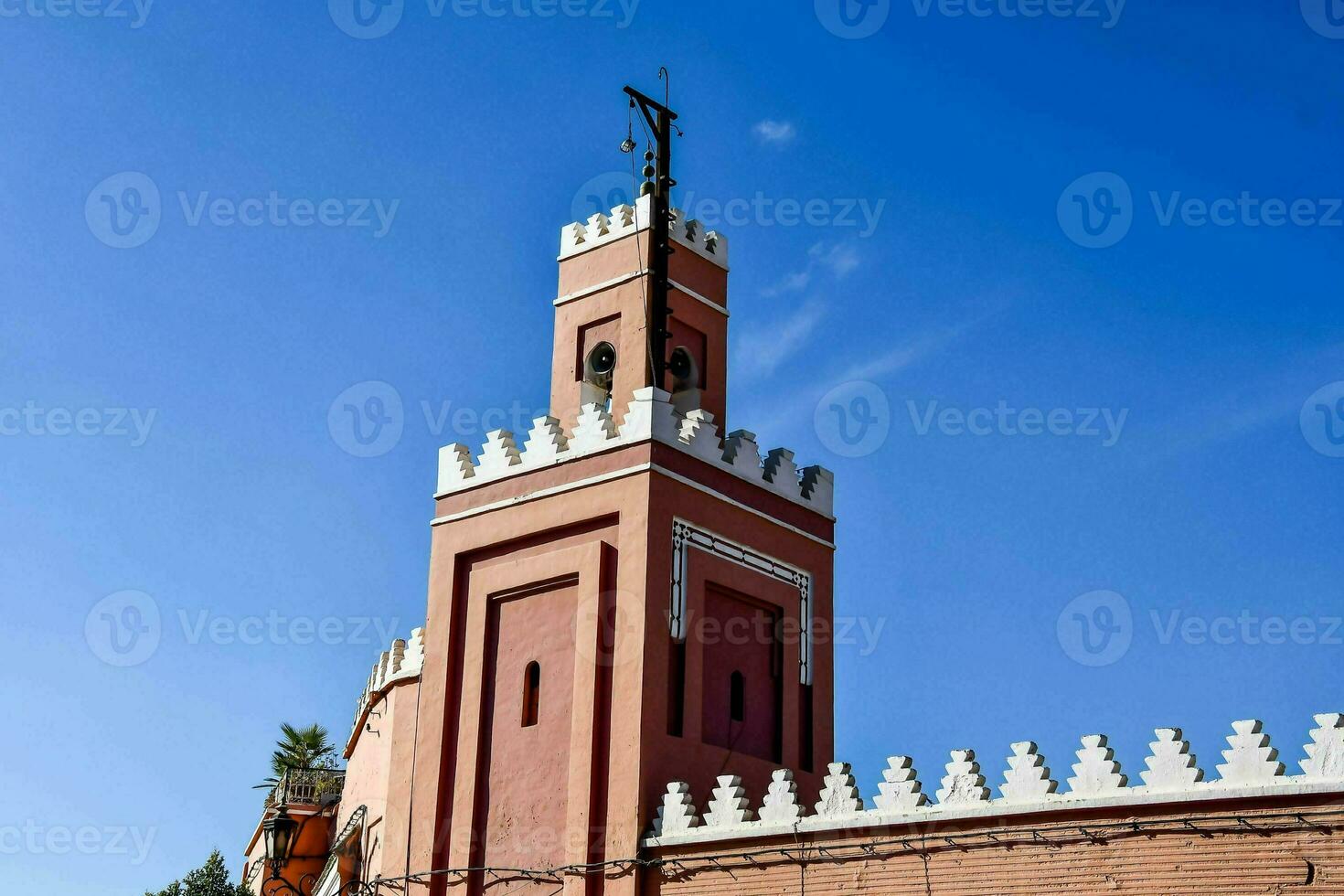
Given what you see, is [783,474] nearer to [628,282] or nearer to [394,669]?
[628,282]

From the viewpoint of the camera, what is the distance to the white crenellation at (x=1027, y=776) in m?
15.4

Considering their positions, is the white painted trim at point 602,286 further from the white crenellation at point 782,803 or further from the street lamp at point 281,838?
the street lamp at point 281,838

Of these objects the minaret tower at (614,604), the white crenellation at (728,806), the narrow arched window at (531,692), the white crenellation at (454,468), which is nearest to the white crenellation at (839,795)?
the white crenellation at (728,806)

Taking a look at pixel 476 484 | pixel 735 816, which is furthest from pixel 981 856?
pixel 476 484

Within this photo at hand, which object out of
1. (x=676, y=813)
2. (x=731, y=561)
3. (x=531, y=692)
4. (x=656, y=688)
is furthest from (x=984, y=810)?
(x=531, y=692)

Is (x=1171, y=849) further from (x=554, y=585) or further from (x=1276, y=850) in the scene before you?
(x=554, y=585)

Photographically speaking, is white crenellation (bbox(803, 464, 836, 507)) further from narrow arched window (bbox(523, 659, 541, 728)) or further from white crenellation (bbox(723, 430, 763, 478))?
narrow arched window (bbox(523, 659, 541, 728))

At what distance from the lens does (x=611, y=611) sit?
19500 millimetres

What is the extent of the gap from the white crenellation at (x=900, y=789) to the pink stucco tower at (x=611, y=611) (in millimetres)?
3060

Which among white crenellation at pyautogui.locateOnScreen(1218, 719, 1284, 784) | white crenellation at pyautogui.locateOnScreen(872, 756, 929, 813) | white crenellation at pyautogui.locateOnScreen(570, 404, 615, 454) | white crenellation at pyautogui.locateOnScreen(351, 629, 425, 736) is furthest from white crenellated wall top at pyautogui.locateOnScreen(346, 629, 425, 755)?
white crenellation at pyautogui.locateOnScreen(1218, 719, 1284, 784)

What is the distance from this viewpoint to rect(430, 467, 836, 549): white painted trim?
65.1 ft

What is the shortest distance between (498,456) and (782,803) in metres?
6.46

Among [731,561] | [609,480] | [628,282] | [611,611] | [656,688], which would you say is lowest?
[656,688]

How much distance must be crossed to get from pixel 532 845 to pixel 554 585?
3.19 meters
